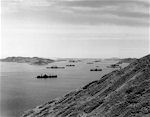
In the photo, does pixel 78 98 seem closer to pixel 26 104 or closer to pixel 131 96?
pixel 131 96

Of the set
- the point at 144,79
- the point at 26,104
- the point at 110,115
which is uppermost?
the point at 144,79

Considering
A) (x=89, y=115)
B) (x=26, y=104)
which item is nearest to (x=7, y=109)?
(x=26, y=104)

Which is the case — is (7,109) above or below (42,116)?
below

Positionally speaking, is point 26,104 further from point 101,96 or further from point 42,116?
point 101,96

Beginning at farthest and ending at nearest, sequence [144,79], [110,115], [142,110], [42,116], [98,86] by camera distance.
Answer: [98,86] < [42,116] < [144,79] < [110,115] < [142,110]

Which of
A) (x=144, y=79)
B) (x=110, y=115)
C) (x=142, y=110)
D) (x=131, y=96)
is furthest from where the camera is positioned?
(x=144, y=79)

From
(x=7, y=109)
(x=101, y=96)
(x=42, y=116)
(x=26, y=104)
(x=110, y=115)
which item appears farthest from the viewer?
(x=26, y=104)

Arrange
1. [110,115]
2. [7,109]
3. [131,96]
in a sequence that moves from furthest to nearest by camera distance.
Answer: [7,109] → [131,96] → [110,115]

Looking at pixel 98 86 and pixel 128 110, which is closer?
pixel 128 110

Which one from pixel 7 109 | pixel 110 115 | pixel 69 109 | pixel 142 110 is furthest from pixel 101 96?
pixel 7 109
